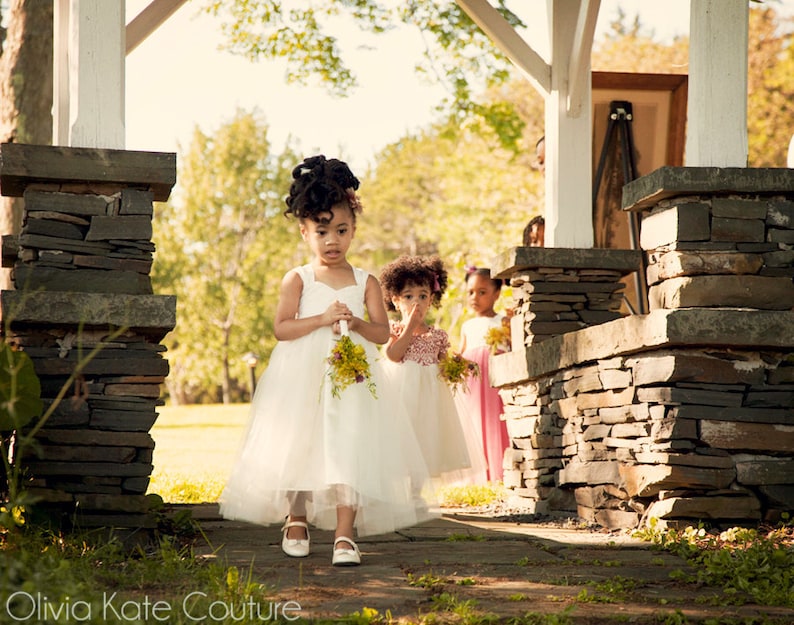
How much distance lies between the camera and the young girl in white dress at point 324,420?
455 cm

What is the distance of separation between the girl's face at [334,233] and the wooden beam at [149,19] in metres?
2.67

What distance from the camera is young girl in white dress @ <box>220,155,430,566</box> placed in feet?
14.9

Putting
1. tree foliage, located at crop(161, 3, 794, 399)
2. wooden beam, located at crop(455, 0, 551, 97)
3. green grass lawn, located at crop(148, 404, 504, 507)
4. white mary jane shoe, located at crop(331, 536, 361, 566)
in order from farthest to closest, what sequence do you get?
tree foliage, located at crop(161, 3, 794, 399) → green grass lawn, located at crop(148, 404, 504, 507) → wooden beam, located at crop(455, 0, 551, 97) → white mary jane shoe, located at crop(331, 536, 361, 566)

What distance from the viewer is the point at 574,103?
7148 mm

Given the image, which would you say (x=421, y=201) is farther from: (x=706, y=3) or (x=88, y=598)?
(x=88, y=598)

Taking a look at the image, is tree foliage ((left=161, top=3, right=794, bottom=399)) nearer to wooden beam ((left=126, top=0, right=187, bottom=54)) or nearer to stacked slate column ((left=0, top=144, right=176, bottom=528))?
wooden beam ((left=126, top=0, right=187, bottom=54))

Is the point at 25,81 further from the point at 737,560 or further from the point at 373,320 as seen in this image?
the point at 737,560

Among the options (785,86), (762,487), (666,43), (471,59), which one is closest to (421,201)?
(666,43)

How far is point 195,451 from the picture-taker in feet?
45.4

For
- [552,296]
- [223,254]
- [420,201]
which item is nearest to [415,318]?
[552,296]

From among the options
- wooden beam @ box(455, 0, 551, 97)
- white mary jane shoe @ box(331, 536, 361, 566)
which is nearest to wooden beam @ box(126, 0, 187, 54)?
wooden beam @ box(455, 0, 551, 97)

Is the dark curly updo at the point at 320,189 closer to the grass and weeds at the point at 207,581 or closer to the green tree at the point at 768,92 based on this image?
the grass and weeds at the point at 207,581

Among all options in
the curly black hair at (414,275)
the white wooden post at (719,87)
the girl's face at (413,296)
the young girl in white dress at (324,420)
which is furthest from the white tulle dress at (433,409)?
the white wooden post at (719,87)

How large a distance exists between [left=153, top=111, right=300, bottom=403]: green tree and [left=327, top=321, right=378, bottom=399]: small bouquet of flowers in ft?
86.0
